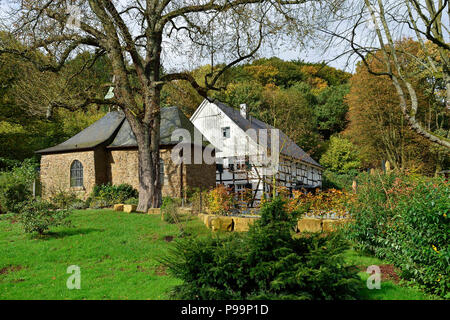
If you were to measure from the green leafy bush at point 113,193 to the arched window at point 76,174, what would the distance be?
1628mm

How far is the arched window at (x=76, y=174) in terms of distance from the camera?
19.7 m

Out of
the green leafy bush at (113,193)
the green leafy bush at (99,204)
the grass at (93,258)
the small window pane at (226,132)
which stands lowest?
the grass at (93,258)

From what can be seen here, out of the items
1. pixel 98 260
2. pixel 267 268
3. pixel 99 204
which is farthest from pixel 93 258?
Answer: pixel 99 204

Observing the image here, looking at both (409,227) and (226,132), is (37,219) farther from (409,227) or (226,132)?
(226,132)

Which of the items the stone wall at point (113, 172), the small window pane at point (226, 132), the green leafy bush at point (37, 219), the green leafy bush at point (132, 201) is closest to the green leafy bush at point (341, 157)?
the small window pane at point (226, 132)

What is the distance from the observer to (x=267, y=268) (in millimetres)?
4289

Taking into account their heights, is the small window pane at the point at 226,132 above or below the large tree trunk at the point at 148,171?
above

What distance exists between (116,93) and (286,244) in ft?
39.1

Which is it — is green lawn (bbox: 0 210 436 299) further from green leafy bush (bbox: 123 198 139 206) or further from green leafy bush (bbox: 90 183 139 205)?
green leafy bush (bbox: 90 183 139 205)

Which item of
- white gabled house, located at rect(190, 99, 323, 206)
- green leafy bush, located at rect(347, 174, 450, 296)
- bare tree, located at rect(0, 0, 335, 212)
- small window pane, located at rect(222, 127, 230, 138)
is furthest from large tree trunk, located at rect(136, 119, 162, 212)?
small window pane, located at rect(222, 127, 230, 138)

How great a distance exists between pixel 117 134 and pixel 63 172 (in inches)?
143

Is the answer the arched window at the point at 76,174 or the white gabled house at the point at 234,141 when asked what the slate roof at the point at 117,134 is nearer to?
the arched window at the point at 76,174

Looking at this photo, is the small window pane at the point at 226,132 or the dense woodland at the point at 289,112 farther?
the small window pane at the point at 226,132
